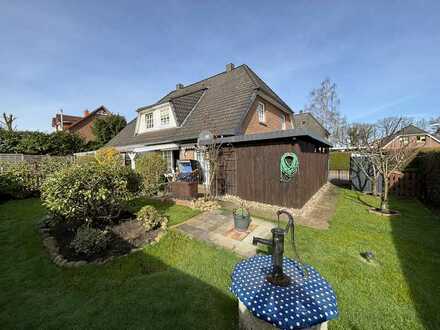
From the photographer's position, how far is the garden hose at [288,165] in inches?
267

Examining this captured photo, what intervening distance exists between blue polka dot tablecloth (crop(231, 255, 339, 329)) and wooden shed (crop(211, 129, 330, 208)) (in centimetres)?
494

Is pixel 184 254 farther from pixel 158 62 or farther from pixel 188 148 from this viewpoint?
pixel 158 62

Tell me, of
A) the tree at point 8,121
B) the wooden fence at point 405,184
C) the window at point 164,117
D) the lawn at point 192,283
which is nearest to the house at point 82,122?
the tree at point 8,121

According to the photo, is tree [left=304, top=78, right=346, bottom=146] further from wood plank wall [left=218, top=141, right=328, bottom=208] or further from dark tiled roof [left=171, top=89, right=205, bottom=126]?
wood plank wall [left=218, top=141, right=328, bottom=208]

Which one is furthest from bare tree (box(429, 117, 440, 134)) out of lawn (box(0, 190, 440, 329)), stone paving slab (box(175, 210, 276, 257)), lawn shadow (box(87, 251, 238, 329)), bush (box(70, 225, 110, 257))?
bush (box(70, 225, 110, 257))

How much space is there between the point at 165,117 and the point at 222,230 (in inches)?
436

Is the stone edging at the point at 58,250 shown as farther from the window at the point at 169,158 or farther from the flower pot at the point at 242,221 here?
the window at the point at 169,158

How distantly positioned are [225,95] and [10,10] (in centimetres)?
1003

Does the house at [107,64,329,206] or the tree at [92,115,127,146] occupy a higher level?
the tree at [92,115,127,146]

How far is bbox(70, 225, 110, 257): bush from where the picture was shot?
13.9ft

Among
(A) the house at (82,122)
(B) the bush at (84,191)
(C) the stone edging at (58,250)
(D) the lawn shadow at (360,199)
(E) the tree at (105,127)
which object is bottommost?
(C) the stone edging at (58,250)

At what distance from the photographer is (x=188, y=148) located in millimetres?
11562

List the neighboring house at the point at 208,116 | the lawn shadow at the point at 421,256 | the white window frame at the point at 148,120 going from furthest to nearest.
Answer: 1. the white window frame at the point at 148,120
2. the neighboring house at the point at 208,116
3. the lawn shadow at the point at 421,256

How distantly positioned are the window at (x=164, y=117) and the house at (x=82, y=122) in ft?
89.3
